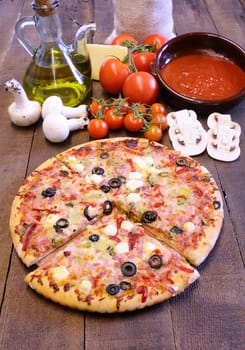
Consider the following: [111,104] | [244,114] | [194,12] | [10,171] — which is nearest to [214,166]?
[244,114]

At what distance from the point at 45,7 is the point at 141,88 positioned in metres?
0.52

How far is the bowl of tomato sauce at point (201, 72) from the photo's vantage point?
5.77 ft

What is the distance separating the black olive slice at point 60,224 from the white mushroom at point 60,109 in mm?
545

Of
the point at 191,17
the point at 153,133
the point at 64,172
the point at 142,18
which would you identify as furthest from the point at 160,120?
the point at 191,17

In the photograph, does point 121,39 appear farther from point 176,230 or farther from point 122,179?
point 176,230

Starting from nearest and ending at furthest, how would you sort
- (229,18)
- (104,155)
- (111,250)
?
(111,250)
(104,155)
(229,18)

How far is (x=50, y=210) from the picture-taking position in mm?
1393

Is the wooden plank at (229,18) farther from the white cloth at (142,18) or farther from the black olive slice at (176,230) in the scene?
the black olive slice at (176,230)

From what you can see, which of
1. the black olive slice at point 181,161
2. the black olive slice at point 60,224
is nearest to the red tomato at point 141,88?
the black olive slice at point 181,161

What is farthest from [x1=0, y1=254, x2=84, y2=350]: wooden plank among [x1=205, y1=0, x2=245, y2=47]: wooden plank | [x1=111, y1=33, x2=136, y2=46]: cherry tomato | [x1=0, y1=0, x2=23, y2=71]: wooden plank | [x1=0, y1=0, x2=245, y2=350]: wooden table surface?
[x1=205, y1=0, x2=245, y2=47]: wooden plank

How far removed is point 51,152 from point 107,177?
32 centimetres

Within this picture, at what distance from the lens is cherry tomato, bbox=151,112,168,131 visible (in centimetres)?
169

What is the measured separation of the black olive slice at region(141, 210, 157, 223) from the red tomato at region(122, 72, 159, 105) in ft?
2.08

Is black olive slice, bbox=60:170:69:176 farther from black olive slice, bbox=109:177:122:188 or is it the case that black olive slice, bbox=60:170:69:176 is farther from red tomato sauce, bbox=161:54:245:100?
red tomato sauce, bbox=161:54:245:100
